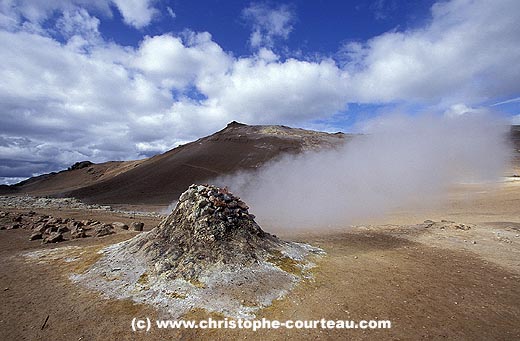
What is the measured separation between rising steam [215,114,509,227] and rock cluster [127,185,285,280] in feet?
32.3

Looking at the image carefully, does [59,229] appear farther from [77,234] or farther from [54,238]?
[54,238]

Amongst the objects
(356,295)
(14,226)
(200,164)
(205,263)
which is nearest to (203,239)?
(205,263)

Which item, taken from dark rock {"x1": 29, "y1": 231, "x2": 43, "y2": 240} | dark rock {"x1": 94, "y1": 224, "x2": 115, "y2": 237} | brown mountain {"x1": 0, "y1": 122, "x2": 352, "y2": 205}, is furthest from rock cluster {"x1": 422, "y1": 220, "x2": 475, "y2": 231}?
brown mountain {"x1": 0, "y1": 122, "x2": 352, "y2": 205}

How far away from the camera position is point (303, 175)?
2461cm

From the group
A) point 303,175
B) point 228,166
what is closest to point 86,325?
point 303,175

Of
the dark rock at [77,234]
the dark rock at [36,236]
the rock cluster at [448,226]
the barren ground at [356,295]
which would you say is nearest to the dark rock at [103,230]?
the dark rock at [77,234]

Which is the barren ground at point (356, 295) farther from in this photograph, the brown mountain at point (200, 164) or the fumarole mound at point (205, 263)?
the brown mountain at point (200, 164)

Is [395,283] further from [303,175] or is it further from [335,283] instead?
[303,175]

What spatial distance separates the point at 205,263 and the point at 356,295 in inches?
106

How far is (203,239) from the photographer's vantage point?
5934mm

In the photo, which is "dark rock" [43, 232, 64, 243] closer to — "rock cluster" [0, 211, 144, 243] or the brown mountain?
Result: "rock cluster" [0, 211, 144, 243]

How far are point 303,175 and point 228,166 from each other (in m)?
13.3

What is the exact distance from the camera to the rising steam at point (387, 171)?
19.4m

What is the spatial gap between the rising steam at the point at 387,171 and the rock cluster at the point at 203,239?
32.3 feet
